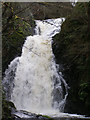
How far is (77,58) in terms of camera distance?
866cm

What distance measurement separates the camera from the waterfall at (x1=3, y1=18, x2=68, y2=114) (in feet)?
28.7

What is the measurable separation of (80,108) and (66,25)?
4.74 m

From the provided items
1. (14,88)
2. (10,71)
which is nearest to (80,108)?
(14,88)

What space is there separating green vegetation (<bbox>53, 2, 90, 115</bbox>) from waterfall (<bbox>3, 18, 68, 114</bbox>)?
0.44 m

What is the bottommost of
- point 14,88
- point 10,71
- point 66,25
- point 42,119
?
point 42,119

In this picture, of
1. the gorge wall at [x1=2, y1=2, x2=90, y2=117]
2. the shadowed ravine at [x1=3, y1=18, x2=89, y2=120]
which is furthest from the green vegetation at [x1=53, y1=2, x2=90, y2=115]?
the shadowed ravine at [x1=3, y1=18, x2=89, y2=120]

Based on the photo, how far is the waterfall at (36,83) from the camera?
344 inches

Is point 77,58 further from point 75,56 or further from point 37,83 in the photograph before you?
point 37,83

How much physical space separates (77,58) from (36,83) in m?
2.41

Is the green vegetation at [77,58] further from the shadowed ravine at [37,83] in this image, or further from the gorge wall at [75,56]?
the shadowed ravine at [37,83]

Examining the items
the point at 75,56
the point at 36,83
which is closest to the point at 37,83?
the point at 36,83

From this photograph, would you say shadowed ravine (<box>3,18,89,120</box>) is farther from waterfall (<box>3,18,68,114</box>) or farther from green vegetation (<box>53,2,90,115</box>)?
green vegetation (<box>53,2,90,115</box>)

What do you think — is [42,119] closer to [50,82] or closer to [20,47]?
[50,82]

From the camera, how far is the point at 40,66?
1003 centimetres
